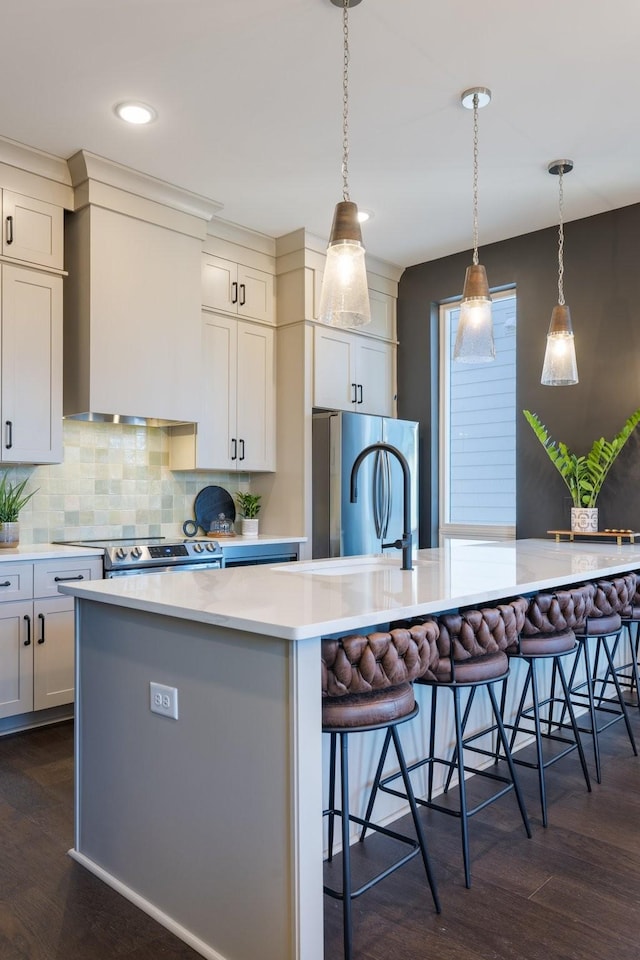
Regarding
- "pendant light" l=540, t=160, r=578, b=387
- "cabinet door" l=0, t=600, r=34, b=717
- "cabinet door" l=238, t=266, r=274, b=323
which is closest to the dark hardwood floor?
"cabinet door" l=0, t=600, r=34, b=717

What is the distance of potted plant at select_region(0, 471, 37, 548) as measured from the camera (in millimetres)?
3580

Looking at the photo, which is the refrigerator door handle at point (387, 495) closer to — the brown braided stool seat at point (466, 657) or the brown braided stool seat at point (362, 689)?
the brown braided stool seat at point (466, 657)

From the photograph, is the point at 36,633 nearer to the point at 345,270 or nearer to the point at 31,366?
the point at 31,366

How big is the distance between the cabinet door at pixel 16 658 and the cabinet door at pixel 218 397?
4.78 ft

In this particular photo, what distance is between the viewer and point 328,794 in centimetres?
217

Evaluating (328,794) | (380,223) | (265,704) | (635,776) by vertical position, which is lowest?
(635,776)

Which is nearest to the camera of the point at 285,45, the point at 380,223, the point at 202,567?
the point at 285,45

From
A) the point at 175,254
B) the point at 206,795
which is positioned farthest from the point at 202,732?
the point at 175,254

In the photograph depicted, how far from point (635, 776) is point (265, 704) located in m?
1.98

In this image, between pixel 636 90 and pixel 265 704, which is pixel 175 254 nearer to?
pixel 636 90

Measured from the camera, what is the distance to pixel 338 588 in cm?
209

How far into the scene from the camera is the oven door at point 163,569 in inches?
139

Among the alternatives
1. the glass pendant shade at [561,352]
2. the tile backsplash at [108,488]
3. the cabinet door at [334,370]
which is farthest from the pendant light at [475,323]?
the tile backsplash at [108,488]

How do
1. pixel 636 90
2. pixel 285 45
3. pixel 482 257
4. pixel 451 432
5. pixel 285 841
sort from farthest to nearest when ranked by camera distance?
pixel 451 432, pixel 482 257, pixel 636 90, pixel 285 45, pixel 285 841
